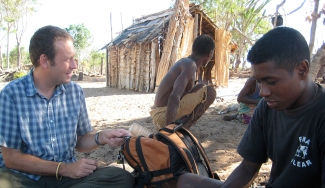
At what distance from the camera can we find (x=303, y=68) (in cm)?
143

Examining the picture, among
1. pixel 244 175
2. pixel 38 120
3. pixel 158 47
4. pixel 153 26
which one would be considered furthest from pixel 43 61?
pixel 153 26

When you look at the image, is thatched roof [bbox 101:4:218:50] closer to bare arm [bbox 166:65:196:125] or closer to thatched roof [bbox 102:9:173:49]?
thatched roof [bbox 102:9:173:49]

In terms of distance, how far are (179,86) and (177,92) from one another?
0.32ft

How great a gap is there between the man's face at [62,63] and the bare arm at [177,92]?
165cm

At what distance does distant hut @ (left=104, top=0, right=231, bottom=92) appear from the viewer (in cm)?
1104

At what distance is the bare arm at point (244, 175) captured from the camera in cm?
178

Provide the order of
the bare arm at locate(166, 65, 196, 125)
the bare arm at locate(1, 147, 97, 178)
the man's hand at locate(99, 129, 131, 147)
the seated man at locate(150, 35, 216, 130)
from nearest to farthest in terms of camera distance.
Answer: the bare arm at locate(1, 147, 97, 178) → the man's hand at locate(99, 129, 131, 147) → the bare arm at locate(166, 65, 196, 125) → the seated man at locate(150, 35, 216, 130)

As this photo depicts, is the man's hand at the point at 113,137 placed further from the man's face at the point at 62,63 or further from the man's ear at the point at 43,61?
the man's ear at the point at 43,61

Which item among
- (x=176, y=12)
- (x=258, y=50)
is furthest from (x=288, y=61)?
(x=176, y=12)

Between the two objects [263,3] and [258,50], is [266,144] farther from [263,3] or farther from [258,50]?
[263,3]

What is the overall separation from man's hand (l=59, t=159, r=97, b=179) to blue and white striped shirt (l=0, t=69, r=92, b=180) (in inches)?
5.7

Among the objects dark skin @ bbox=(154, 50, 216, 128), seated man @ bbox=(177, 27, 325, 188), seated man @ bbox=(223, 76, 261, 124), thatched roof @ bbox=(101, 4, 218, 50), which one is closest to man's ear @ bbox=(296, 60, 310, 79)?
seated man @ bbox=(177, 27, 325, 188)

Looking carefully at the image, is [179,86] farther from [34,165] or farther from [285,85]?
[285,85]

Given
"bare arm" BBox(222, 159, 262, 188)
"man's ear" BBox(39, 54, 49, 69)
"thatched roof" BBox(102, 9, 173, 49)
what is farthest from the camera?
"thatched roof" BBox(102, 9, 173, 49)
